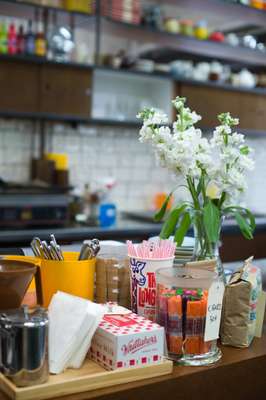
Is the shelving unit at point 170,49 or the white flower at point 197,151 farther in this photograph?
the shelving unit at point 170,49

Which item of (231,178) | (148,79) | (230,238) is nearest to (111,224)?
(230,238)

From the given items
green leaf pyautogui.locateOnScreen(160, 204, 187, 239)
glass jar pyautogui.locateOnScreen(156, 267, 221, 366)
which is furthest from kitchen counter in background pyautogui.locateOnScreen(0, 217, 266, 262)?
glass jar pyautogui.locateOnScreen(156, 267, 221, 366)

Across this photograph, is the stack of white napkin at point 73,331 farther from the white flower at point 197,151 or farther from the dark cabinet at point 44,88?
the dark cabinet at point 44,88

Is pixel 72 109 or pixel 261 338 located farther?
pixel 72 109

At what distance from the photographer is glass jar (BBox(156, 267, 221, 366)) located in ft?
4.07

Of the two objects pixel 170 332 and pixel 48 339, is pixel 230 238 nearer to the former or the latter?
pixel 170 332

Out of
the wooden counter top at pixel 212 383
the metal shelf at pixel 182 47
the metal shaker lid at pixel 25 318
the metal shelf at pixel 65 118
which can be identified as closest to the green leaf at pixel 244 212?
the wooden counter top at pixel 212 383

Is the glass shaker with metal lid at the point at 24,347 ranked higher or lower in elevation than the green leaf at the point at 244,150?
lower

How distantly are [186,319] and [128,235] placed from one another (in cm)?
249

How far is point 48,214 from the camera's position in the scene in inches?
143

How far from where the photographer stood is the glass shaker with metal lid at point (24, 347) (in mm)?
1025

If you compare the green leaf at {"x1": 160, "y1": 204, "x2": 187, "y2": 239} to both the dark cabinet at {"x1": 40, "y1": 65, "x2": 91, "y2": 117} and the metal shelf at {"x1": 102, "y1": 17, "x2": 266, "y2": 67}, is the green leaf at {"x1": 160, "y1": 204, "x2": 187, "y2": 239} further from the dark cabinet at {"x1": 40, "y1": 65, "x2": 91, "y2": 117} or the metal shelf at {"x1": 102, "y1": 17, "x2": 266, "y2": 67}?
the metal shelf at {"x1": 102, "y1": 17, "x2": 266, "y2": 67}

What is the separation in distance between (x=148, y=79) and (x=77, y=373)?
3665mm

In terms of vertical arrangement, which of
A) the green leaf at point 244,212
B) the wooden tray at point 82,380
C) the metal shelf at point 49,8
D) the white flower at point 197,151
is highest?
the metal shelf at point 49,8
